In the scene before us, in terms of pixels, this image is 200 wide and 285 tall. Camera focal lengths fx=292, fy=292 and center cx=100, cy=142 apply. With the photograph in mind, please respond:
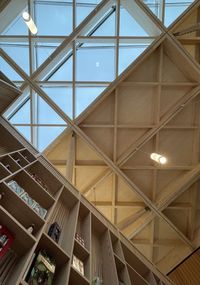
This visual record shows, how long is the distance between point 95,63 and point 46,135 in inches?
96.6

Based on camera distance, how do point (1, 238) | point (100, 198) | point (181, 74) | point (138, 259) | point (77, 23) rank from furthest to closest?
point (100, 198) < point (181, 74) < point (77, 23) < point (138, 259) < point (1, 238)

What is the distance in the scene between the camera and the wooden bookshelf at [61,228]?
93.9 inches

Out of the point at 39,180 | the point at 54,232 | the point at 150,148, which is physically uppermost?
the point at 150,148

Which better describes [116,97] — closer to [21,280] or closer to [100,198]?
[100,198]

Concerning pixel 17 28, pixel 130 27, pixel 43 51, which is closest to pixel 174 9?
pixel 130 27

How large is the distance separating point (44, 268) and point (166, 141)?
652 cm

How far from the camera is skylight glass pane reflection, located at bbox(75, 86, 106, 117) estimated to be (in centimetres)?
793

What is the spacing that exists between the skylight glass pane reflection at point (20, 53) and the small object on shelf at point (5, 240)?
19.3 feet

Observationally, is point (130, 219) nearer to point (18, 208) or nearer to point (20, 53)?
point (20, 53)

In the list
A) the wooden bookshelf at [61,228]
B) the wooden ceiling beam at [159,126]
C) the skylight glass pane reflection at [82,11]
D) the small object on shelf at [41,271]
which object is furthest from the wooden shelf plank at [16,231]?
the skylight glass pane reflection at [82,11]

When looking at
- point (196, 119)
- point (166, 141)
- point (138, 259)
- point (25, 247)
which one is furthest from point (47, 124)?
point (25, 247)

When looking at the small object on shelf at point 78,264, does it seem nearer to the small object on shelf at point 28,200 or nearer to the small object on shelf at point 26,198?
the small object on shelf at point 26,198

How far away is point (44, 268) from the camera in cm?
238

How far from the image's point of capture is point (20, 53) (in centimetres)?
764
